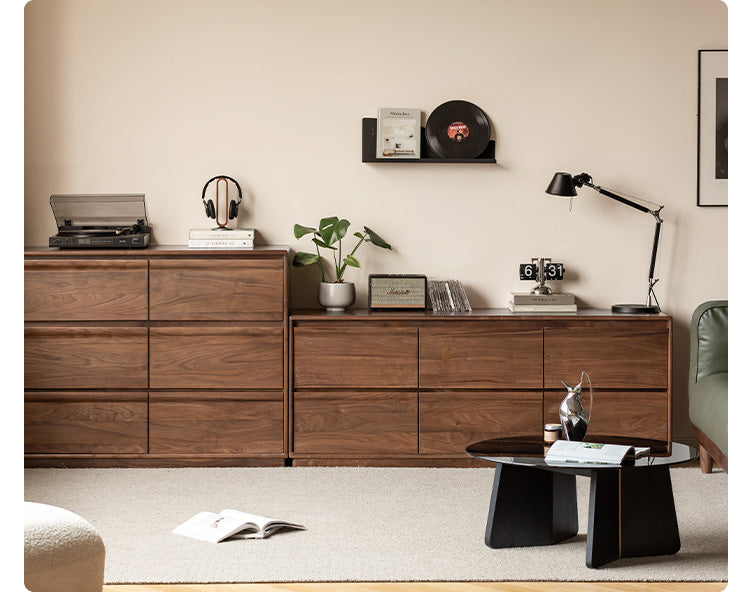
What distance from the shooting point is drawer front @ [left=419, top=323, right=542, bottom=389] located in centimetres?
407

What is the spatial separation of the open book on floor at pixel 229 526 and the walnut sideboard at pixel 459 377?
91 cm

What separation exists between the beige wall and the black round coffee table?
1.65 meters

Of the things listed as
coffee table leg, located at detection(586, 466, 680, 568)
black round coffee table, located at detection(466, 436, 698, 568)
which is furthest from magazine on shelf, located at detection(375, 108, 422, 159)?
coffee table leg, located at detection(586, 466, 680, 568)

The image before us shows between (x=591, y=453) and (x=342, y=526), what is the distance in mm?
1005

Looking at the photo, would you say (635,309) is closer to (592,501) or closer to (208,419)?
(592,501)

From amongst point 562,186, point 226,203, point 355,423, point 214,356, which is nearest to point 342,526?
point 355,423

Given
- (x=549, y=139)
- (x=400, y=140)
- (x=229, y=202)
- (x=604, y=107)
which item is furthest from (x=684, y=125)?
(x=229, y=202)

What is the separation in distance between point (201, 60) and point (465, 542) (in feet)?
9.33

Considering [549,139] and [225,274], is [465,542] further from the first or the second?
[549,139]

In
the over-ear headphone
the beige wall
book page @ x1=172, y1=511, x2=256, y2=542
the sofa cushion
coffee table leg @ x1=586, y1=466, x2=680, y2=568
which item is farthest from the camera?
the beige wall

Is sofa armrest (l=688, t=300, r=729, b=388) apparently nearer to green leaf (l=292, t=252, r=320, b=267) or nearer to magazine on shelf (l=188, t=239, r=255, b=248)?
green leaf (l=292, t=252, r=320, b=267)

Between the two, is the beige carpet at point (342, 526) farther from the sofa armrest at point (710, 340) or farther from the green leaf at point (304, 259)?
the green leaf at point (304, 259)

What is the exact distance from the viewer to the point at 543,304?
4.20 meters
